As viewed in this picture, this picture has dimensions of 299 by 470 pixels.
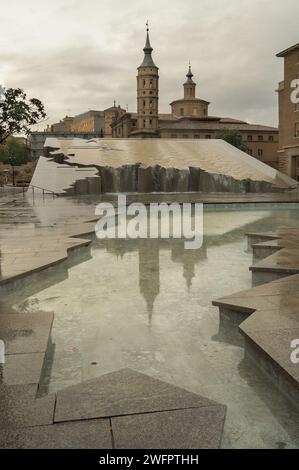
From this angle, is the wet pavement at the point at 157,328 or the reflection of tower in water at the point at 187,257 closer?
the wet pavement at the point at 157,328

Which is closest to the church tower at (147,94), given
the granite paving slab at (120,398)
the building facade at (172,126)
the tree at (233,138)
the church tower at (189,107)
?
the building facade at (172,126)

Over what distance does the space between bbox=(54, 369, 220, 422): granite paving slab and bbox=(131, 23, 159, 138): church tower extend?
71932 mm

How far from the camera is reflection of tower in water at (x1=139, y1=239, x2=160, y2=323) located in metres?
6.43

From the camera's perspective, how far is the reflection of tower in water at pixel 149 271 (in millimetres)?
6430

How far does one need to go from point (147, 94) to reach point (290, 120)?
40634mm

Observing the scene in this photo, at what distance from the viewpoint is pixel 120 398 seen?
3.28 metres

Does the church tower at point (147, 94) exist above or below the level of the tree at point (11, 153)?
above

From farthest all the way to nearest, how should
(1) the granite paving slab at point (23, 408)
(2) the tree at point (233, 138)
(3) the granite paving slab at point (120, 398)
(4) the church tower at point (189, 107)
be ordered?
(4) the church tower at point (189, 107) → (2) the tree at point (233, 138) → (3) the granite paving slab at point (120, 398) → (1) the granite paving slab at point (23, 408)

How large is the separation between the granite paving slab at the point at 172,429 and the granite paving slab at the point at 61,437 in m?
0.09

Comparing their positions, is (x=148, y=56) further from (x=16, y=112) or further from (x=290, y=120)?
(x=16, y=112)

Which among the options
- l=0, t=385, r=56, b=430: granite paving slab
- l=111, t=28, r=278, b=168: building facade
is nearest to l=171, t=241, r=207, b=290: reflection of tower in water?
l=0, t=385, r=56, b=430: granite paving slab

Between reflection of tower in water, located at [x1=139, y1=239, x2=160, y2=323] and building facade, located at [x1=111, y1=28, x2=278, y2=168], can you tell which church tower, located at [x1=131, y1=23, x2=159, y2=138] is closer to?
building facade, located at [x1=111, y1=28, x2=278, y2=168]

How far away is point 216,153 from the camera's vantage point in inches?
1458

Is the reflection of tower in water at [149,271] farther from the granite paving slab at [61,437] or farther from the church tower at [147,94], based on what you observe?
the church tower at [147,94]
